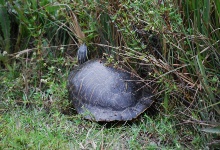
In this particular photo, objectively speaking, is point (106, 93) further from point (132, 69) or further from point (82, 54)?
point (82, 54)

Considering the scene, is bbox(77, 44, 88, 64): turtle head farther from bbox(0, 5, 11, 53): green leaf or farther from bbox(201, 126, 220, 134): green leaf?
bbox(201, 126, 220, 134): green leaf

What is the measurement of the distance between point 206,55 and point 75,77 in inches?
47.3

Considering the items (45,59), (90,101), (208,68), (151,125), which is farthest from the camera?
(45,59)

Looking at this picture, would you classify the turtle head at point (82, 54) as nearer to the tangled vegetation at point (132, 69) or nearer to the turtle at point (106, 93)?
the tangled vegetation at point (132, 69)

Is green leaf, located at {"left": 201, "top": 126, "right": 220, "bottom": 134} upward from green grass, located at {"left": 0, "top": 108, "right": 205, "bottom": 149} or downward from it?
upward

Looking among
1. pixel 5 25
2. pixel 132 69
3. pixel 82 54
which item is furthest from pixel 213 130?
pixel 5 25

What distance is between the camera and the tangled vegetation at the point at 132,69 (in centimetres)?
274

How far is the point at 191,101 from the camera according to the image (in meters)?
2.93

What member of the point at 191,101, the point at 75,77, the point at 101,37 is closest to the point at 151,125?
the point at 191,101

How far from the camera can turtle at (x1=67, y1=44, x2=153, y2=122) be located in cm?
311

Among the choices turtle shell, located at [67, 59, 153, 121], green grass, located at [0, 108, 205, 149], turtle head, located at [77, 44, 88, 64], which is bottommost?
green grass, located at [0, 108, 205, 149]

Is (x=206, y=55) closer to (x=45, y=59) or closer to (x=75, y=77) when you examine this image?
(x=75, y=77)

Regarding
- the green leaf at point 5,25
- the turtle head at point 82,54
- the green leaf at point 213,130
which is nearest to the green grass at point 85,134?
the green leaf at point 213,130

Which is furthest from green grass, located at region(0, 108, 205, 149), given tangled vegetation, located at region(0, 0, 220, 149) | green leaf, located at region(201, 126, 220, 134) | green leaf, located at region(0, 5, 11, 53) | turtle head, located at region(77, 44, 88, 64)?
green leaf, located at region(0, 5, 11, 53)
